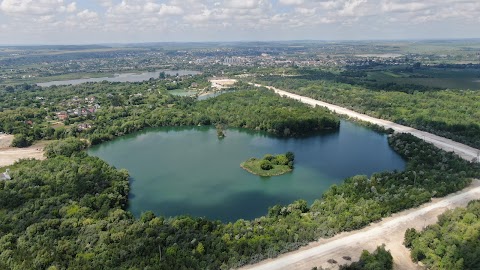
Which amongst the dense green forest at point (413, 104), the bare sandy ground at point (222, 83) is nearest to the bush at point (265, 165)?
the dense green forest at point (413, 104)

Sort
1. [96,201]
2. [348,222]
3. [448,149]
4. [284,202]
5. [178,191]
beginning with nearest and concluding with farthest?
1. [348,222]
2. [96,201]
3. [284,202]
4. [178,191]
5. [448,149]

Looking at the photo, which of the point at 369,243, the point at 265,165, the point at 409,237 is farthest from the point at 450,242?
the point at 265,165

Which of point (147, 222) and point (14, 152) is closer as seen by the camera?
point (147, 222)

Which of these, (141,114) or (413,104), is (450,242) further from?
(141,114)

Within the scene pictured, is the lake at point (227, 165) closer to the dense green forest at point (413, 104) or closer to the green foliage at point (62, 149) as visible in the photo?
the green foliage at point (62, 149)

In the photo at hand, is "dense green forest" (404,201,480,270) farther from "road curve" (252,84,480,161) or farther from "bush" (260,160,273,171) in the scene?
"road curve" (252,84,480,161)

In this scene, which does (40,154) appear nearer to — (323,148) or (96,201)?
(96,201)

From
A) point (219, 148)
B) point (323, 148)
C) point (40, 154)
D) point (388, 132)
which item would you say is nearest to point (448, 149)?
point (388, 132)
